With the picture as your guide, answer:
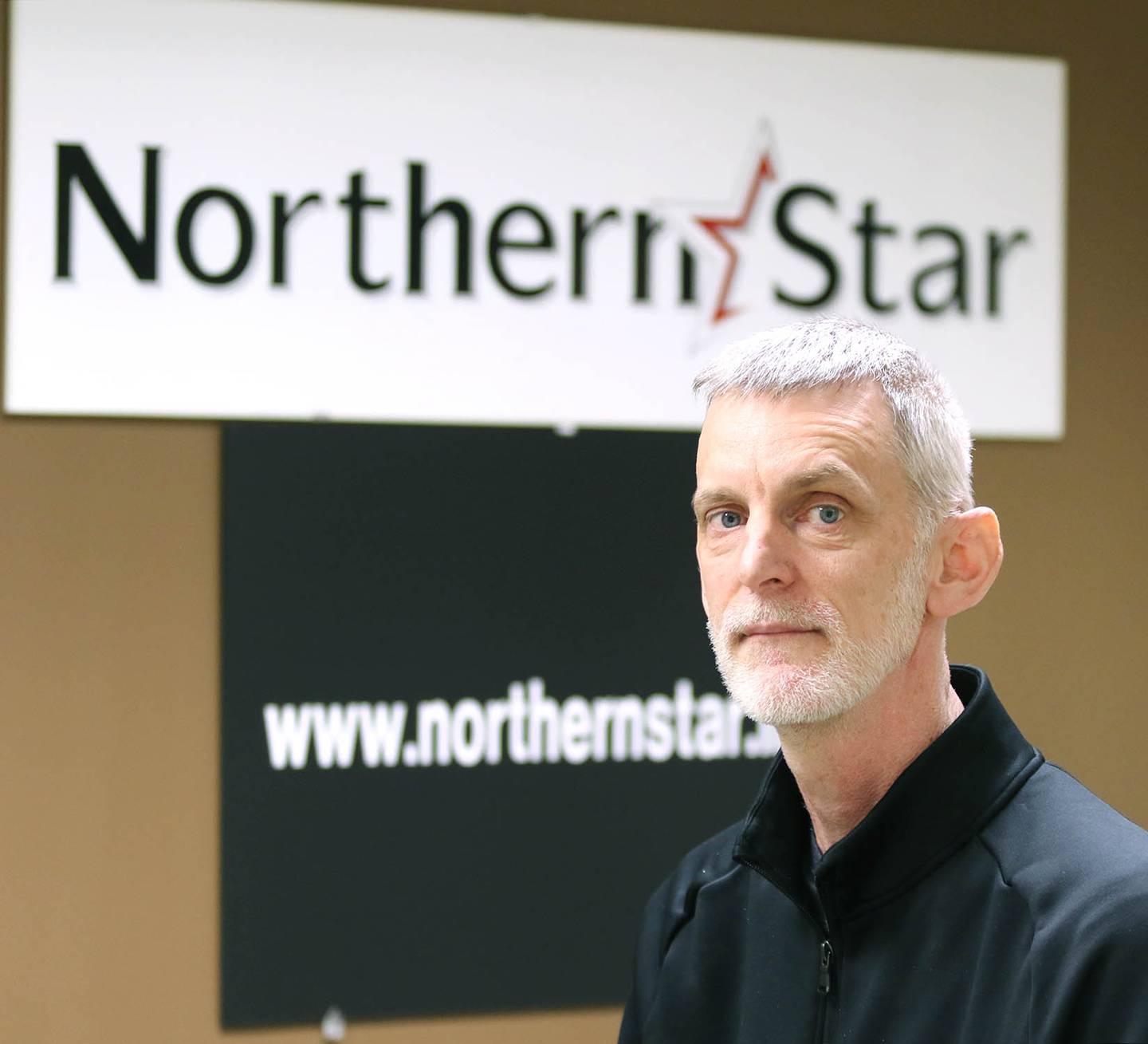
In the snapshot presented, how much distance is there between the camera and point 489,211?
2.69 metres

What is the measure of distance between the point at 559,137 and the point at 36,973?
1.71 m

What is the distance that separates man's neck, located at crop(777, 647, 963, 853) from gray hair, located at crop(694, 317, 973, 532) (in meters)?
0.15

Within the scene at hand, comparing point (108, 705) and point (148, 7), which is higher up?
point (148, 7)

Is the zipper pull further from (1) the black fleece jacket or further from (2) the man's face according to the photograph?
(2) the man's face

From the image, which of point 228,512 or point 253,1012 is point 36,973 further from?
point 228,512

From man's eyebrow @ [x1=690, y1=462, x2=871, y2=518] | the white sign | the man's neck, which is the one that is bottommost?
the man's neck

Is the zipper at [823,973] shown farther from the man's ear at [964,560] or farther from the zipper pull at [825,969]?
the man's ear at [964,560]

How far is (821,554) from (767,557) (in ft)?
0.16

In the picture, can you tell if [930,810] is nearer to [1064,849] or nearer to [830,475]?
[1064,849]

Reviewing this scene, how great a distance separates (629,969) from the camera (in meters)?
2.75

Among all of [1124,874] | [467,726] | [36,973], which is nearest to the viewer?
[1124,874]

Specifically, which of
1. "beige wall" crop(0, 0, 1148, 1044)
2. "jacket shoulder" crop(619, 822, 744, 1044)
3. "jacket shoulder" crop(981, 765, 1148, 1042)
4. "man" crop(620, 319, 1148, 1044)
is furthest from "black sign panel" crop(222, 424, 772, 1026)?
"jacket shoulder" crop(981, 765, 1148, 1042)

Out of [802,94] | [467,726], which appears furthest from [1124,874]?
[802,94]

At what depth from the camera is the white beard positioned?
1317 millimetres
